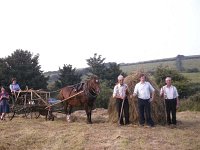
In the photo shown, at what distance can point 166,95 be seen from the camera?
1481 cm

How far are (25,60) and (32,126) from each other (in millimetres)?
21105

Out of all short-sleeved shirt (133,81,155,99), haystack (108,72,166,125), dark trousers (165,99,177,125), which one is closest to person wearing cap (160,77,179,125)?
dark trousers (165,99,177,125)

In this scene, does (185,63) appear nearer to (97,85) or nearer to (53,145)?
(97,85)

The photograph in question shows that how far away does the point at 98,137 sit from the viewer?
12.3 metres

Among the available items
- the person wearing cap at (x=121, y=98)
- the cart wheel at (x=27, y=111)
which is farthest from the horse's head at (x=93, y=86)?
the cart wheel at (x=27, y=111)

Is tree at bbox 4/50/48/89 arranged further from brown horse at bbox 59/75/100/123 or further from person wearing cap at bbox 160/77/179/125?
person wearing cap at bbox 160/77/179/125

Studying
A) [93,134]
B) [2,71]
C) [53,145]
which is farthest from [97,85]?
[2,71]

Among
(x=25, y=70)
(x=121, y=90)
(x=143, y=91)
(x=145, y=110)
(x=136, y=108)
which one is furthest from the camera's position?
(x=25, y=70)

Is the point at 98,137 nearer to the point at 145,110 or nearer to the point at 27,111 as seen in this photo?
the point at 145,110

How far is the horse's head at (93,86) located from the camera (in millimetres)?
15523

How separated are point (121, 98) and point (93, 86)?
143 cm

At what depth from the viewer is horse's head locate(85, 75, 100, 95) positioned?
15523 millimetres

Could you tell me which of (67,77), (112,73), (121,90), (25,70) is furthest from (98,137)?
(112,73)

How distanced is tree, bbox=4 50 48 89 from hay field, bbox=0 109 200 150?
19.1 meters
